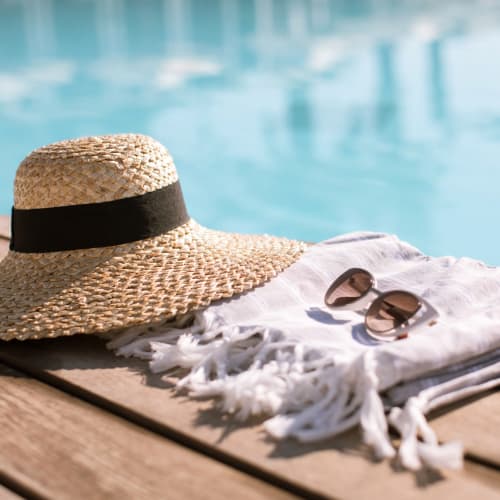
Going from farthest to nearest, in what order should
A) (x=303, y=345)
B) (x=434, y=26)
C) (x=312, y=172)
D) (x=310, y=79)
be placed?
(x=434, y=26) < (x=310, y=79) < (x=312, y=172) < (x=303, y=345)

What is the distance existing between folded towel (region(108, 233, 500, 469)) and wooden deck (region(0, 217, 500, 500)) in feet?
0.09

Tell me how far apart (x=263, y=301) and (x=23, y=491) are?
1.72 feet

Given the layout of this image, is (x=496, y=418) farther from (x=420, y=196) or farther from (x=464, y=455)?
(x=420, y=196)

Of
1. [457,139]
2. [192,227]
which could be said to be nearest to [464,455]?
[192,227]

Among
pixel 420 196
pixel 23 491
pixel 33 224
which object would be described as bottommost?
pixel 420 196

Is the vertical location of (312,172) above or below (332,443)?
below

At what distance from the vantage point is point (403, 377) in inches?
42.7

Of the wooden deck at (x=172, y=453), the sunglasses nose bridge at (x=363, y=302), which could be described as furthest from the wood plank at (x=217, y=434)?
the sunglasses nose bridge at (x=363, y=302)

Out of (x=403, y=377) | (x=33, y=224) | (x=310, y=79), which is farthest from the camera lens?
(x=310, y=79)

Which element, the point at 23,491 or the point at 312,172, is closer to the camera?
the point at 23,491

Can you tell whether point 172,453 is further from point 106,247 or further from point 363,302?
point 106,247

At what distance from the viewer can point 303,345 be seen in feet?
3.93

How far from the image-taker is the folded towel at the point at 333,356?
3.39ft

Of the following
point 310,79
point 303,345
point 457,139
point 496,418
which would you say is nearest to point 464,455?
point 496,418
